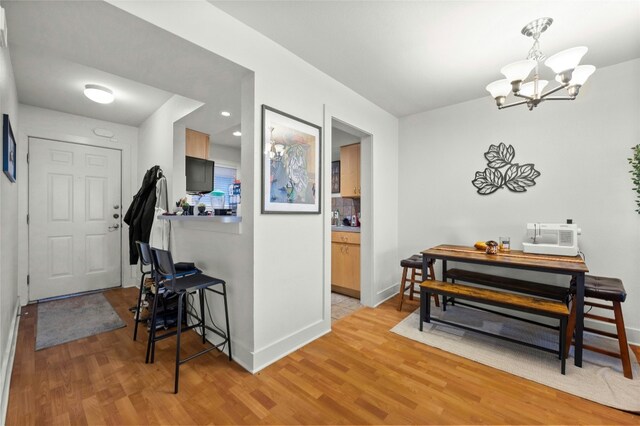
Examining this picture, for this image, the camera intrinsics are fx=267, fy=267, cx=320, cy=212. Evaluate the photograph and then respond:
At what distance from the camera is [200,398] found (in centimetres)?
169

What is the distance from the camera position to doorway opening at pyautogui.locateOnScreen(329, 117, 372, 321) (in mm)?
3314

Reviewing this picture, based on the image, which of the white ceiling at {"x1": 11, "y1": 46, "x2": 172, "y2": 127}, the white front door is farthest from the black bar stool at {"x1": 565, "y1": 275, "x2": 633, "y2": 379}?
the white front door

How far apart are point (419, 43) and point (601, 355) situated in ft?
9.60

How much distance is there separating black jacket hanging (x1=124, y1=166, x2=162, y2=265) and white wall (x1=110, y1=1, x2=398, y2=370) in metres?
1.61

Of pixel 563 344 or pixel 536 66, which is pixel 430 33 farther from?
pixel 563 344

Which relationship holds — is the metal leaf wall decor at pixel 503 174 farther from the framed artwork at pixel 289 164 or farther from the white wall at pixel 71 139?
the white wall at pixel 71 139

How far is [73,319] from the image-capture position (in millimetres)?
2867

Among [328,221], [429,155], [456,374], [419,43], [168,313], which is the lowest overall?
[456,374]

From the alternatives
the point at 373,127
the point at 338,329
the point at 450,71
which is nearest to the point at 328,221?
the point at 338,329

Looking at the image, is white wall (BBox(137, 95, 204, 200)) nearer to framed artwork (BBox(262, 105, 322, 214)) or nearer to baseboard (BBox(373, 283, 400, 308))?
framed artwork (BBox(262, 105, 322, 214))

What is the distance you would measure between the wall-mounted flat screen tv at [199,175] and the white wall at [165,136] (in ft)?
0.44

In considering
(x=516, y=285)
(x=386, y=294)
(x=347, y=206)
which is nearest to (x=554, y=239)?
(x=516, y=285)

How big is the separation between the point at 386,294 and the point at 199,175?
2.80 meters

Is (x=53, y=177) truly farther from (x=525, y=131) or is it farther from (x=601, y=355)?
(x=601, y=355)
